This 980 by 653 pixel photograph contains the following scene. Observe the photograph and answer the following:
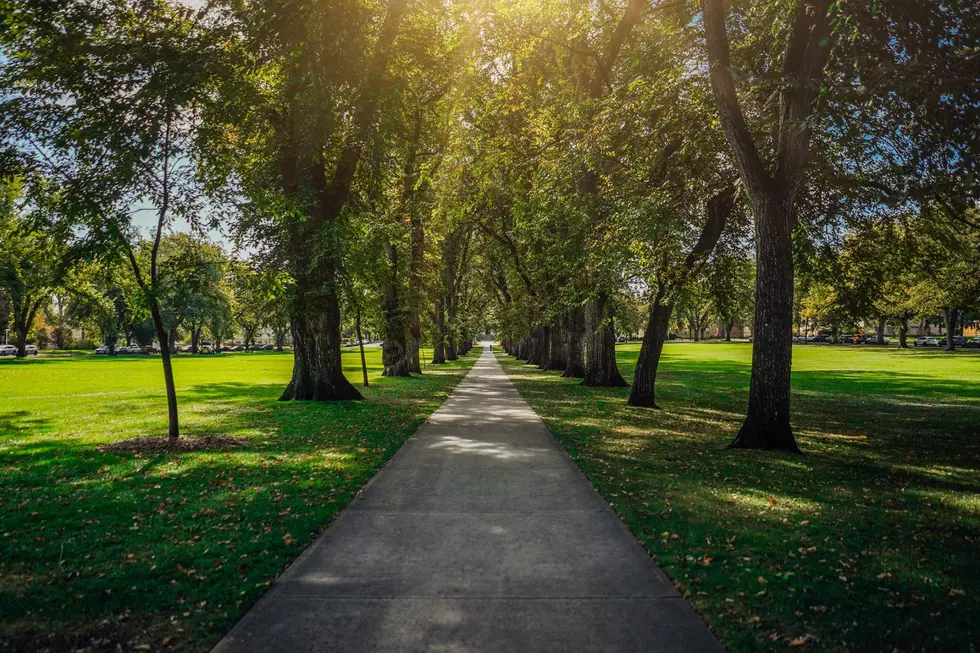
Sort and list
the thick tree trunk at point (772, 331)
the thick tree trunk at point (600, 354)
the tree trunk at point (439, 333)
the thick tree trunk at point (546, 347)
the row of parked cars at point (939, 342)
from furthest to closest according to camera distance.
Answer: the row of parked cars at point (939, 342) < the tree trunk at point (439, 333) < the thick tree trunk at point (546, 347) < the thick tree trunk at point (600, 354) < the thick tree trunk at point (772, 331)

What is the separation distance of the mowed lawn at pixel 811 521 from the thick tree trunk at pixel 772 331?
57 centimetres

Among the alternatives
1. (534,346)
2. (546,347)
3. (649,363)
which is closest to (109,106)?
(649,363)

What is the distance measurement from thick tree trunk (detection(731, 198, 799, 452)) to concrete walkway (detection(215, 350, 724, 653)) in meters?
4.33

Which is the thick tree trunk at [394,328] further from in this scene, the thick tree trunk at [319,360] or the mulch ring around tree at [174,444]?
the mulch ring around tree at [174,444]

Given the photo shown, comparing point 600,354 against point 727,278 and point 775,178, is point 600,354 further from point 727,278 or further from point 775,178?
point 775,178

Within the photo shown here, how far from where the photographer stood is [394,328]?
82.3 ft


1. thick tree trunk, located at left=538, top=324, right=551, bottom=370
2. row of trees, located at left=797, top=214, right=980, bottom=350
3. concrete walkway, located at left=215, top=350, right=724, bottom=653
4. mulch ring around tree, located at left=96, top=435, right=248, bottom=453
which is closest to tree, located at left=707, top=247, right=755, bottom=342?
row of trees, located at left=797, top=214, right=980, bottom=350

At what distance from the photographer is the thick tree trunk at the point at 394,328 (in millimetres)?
24672

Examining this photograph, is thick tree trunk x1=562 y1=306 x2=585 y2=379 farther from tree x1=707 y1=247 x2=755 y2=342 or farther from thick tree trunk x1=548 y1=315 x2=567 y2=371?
tree x1=707 y1=247 x2=755 y2=342

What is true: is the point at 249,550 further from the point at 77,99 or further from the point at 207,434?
the point at 77,99

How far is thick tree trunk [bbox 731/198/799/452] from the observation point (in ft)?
30.8

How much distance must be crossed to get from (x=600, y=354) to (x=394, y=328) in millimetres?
9227

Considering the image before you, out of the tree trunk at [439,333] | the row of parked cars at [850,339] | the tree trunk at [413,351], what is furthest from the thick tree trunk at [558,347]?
the row of parked cars at [850,339]

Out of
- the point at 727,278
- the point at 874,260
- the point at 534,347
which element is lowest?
the point at 534,347
